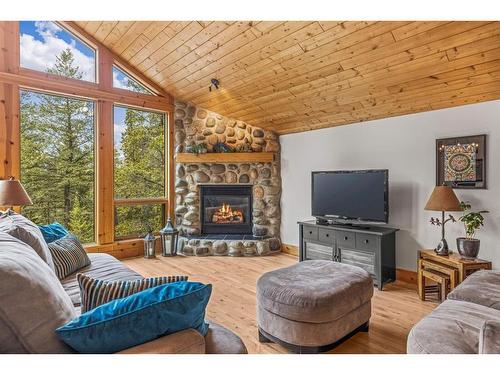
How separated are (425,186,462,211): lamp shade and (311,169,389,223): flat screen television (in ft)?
2.01

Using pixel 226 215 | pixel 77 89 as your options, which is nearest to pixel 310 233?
pixel 226 215

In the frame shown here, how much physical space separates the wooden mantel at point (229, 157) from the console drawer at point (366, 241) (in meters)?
2.08

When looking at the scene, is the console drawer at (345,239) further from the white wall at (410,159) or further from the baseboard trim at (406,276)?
the baseboard trim at (406,276)

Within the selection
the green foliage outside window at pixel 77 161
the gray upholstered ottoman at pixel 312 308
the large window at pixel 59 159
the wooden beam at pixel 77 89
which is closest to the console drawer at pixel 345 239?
the gray upholstered ottoman at pixel 312 308

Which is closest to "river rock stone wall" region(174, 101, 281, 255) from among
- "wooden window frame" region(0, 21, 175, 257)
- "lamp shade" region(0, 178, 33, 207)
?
"wooden window frame" region(0, 21, 175, 257)

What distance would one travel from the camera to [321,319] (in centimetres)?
210

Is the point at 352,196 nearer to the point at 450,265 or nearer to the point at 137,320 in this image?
the point at 450,265

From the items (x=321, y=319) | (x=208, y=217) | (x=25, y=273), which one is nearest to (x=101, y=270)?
(x=25, y=273)

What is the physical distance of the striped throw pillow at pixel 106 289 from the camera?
1.38 meters

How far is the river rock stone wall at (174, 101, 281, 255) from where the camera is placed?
5363 mm

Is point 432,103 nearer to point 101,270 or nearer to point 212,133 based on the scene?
point 212,133

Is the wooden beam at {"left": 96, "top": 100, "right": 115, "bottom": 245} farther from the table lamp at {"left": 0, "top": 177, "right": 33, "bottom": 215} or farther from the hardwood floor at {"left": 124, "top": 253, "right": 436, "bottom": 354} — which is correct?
the table lamp at {"left": 0, "top": 177, "right": 33, "bottom": 215}

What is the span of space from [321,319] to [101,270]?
5.98 ft

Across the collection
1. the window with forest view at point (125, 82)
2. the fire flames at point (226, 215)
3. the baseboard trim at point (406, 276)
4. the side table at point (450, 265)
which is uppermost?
the window with forest view at point (125, 82)
